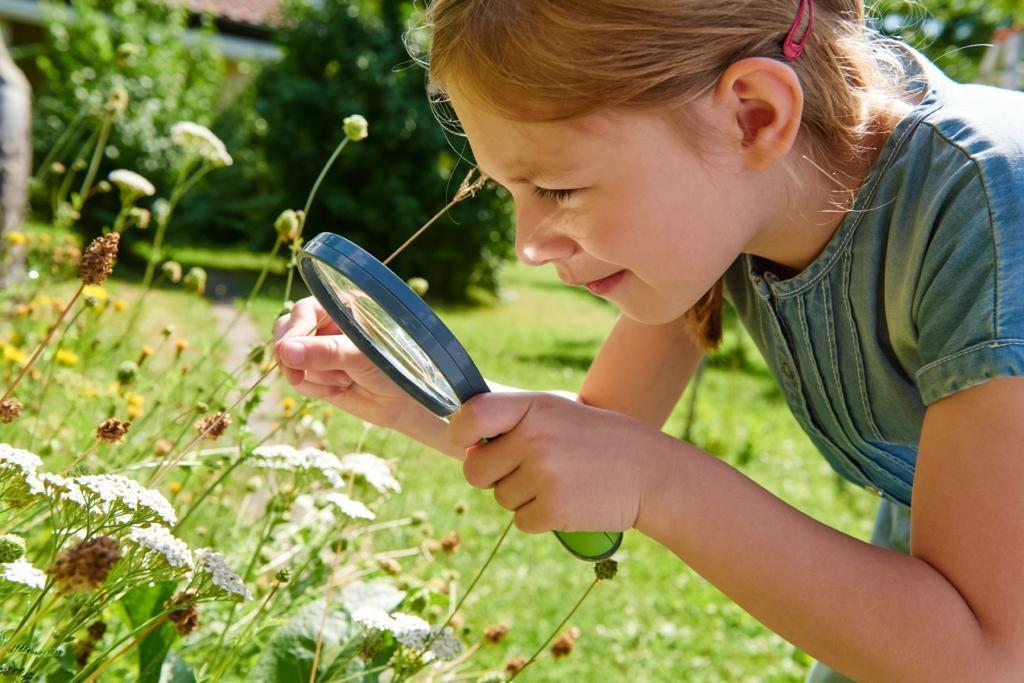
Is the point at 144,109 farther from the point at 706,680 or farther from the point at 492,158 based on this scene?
the point at 492,158

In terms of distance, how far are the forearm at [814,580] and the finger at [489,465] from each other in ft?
0.55

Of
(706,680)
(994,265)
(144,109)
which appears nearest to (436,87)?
(994,265)

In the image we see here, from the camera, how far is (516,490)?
118cm

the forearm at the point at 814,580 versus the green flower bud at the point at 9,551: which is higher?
the green flower bud at the point at 9,551

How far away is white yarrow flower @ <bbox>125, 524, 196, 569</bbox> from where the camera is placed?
983mm

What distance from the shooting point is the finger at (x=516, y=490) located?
1166 millimetres

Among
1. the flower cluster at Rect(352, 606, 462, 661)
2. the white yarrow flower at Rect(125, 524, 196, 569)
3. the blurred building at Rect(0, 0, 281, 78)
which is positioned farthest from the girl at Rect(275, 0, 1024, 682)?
the blurred building at Rect(0, 0, 281, 78)

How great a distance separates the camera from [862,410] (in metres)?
1.55

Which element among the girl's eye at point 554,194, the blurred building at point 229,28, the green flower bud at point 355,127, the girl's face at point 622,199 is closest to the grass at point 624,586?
the green flower bud at point 355,127

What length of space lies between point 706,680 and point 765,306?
1.72m

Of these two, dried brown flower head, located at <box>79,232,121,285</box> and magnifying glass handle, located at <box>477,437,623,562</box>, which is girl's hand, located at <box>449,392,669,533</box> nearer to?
magnifying glass handle, located at <box>477,437,623,562</box>

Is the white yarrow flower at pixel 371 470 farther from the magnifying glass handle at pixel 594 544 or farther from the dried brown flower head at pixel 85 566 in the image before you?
the dried brown flower head at pixel 85 566

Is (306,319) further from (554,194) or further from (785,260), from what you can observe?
(785,260)

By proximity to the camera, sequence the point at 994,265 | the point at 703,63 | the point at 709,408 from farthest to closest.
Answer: the point at 709,408, the point at 703,63, the point at 994,265
